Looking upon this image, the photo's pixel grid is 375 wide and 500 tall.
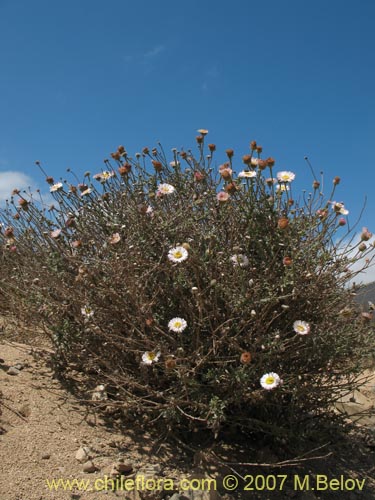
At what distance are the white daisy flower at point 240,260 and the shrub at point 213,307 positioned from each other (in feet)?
0.04

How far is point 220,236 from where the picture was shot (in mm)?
3287

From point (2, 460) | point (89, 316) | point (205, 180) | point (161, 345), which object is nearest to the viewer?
point (2, 460)

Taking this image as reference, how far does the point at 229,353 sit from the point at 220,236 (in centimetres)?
72

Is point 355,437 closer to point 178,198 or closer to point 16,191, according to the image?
point 178,198

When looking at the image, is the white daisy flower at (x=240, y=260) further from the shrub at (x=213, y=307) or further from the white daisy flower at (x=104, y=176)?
the white daisy flower at (x=104, y=176)

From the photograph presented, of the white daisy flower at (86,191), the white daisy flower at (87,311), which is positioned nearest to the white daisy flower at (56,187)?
the white daisy flower at (86,191)

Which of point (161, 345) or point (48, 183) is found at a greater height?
point (48, 183)

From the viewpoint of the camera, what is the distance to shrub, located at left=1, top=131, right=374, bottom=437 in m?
2.93

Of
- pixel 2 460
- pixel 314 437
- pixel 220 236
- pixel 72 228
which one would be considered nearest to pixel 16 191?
pixel 72 228

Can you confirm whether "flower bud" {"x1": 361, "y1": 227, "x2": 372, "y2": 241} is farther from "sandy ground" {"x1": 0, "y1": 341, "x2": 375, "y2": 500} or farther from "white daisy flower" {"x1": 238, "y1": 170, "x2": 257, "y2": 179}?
"sandy ground" {"x1": 0, "y1": 341, "x2": 375, "y2": 500}

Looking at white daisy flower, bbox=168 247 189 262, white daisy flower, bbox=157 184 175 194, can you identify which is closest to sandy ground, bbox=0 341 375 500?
white daisy flower, bbox=168 247 189 262

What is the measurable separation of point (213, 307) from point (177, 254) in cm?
36

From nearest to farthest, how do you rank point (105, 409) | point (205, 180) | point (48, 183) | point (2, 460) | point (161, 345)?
point (2, 460), point (161, 345), point (105, 409), point (205, 180), point (48, 183)

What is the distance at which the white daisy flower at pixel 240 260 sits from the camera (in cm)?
292
